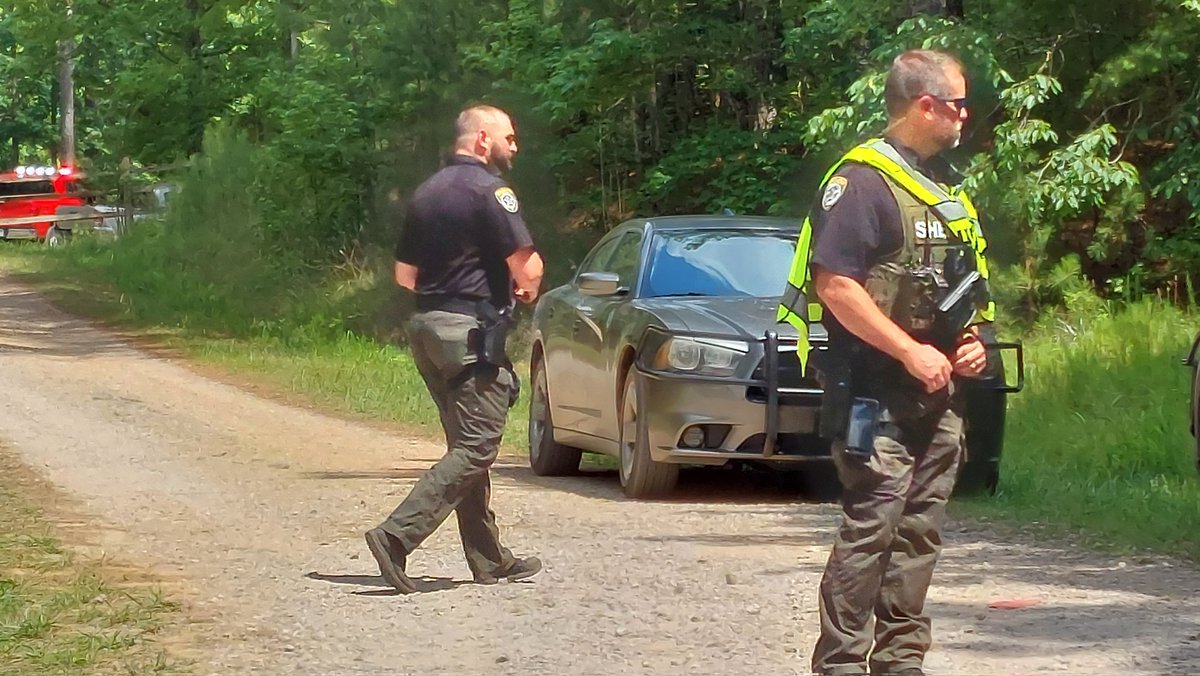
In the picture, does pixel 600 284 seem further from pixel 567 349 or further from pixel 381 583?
pixel 381 583

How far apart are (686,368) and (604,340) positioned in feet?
3.53

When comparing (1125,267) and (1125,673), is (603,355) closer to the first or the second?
(1125,673)

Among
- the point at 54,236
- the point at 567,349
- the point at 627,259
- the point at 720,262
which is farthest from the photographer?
the point at 54,236

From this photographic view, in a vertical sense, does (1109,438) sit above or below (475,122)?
below

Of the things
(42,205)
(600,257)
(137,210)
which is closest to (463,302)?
(600,257)

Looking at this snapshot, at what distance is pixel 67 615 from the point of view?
7.55 metres

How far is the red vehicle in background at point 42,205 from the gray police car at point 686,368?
130 feet

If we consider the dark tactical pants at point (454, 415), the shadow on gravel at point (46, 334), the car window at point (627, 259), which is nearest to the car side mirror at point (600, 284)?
the car window at point (627, 259)

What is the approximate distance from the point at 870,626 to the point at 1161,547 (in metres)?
3.53

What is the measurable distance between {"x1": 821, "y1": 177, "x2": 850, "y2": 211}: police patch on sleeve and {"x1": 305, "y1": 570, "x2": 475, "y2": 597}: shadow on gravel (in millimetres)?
3133

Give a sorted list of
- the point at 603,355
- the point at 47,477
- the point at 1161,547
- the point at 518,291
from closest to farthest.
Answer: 1. the point at 518,291
2. the point at 1161,547
3. the point at 603,355
4. the point at 47,477

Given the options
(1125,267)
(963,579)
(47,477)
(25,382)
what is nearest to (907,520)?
(963,579)

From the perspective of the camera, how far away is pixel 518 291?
7902mm

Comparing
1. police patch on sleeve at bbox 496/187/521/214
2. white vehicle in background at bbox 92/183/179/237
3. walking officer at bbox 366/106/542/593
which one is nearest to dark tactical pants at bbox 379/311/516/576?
walking officer at bbox 366/106/542/593
